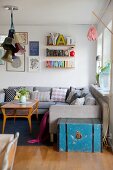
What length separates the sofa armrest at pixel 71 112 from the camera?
424 centimetres

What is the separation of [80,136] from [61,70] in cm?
359

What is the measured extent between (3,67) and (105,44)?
3261mm

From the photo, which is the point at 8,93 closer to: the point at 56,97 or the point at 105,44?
the point at 56,97

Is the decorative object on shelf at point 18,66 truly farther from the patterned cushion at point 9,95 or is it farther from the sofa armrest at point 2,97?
the sofa armrest at point 2,97

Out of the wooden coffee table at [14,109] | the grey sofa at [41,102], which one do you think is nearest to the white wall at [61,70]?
the grey sofa at [41,102]

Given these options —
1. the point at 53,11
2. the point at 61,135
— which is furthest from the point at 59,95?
the point at 61,135

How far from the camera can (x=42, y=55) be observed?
23.8 ft

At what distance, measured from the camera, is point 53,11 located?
5.38 meters

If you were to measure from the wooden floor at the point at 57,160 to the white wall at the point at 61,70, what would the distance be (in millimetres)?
3434

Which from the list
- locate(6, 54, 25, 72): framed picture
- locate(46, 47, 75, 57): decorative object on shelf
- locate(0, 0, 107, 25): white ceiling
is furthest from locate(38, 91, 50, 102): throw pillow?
locate(0, 0, 107, 25): white ceiling

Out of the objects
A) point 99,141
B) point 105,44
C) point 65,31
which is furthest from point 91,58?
point 99,141

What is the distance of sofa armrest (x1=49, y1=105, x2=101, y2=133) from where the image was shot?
424 cm

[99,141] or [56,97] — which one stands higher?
[56,97]

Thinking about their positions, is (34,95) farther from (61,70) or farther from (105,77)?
(105,77)
